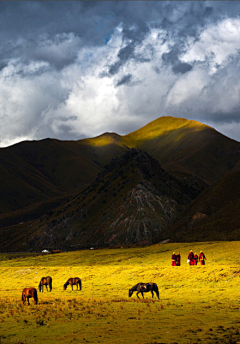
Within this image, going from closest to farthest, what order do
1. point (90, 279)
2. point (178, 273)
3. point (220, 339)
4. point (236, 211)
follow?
1. point (220, 339)
2. point (178, 273)
3. point (90, 279)
4. point (236, 211)

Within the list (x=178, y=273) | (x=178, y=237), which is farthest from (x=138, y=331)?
(x=178, y=237)

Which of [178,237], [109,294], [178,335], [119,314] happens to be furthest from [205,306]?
[178,237]

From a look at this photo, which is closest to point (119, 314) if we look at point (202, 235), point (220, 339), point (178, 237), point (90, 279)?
point (220, 339)

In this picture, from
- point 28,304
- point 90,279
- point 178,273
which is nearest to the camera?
point 28,304

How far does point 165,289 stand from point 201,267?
312 inches

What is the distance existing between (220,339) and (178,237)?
161 m

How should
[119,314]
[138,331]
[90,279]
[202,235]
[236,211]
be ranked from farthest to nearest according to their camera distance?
[236,211] → [202,235] → [90,279] → [119,314] → [138,331]

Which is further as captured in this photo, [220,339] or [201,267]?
[201,267]

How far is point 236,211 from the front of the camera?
175m

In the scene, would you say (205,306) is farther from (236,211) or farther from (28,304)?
(236,211)

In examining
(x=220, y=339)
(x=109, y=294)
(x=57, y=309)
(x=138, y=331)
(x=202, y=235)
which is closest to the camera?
(x=220, y=339)

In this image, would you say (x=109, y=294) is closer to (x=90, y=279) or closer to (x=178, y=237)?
(x=90, y=279)

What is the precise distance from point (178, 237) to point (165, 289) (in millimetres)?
136321

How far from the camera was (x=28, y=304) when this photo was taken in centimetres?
3466
